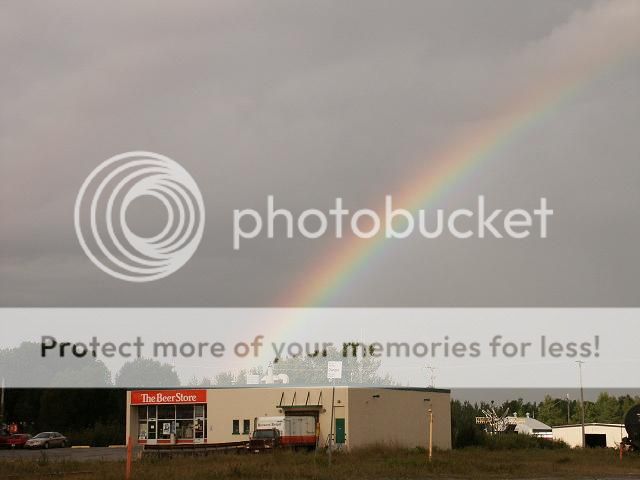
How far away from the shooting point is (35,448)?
235 ft

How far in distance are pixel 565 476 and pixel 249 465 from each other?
1268cm

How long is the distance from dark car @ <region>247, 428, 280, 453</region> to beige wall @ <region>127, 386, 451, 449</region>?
6068mm

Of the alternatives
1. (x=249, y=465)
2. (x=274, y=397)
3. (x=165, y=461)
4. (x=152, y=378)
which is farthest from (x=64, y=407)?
(x=249, y=465)

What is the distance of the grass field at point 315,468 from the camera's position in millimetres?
33281

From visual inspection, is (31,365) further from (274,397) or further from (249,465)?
(249,465)

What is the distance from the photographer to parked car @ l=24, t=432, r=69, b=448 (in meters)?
71.5

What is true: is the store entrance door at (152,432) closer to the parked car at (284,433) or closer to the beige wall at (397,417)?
the parked car at (284,433)

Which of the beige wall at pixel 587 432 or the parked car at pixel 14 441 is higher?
the parked car at pixel 14 441

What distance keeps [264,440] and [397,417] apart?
13398 millimetres

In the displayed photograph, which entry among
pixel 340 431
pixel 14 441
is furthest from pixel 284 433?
pixel 14 441

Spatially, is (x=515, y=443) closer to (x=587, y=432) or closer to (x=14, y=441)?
(x=587, y=432)

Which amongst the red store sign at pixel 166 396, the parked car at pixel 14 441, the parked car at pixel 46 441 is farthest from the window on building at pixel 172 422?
the parked car at pixel 14 441

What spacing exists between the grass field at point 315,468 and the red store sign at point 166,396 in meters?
13.8

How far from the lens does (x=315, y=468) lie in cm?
3638
